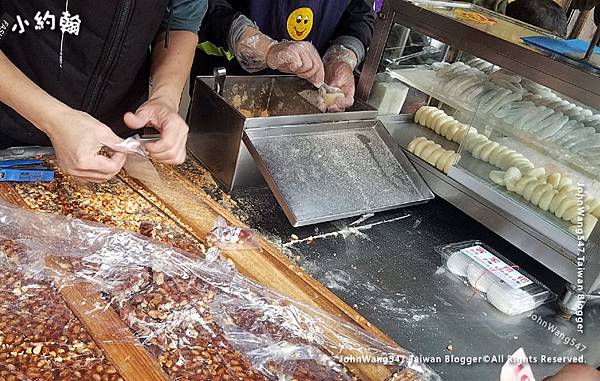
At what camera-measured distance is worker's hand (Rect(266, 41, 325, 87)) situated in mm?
1985

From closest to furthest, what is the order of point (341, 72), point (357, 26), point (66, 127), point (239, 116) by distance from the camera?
point (66, 127) → point (239, 116) → point (341, 72) → point (357, 26)

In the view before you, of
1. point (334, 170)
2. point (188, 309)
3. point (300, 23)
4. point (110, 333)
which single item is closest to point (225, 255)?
point (188, 309)

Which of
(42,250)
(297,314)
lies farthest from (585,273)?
(42,250)

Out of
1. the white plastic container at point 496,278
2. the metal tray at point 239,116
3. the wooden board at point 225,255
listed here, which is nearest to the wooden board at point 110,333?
the wooden board at point 225,255

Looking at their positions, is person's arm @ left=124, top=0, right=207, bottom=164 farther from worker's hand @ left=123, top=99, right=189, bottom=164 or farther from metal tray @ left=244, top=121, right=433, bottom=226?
metal tray @ left=244, top=121, right=433, bottom=226

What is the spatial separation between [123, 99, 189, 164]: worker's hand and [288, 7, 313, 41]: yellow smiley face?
0.95 metres

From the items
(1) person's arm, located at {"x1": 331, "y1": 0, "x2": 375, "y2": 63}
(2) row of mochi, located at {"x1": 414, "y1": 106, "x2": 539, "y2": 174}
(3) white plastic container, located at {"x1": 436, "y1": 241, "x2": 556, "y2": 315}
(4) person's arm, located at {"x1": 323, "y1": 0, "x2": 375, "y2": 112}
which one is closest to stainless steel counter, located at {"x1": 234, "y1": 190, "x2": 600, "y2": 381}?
(3) white plastic container, located at {"x1": 436, "y1": 241, "x2": 556, "y2": 315}

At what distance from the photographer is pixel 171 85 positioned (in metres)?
1.67

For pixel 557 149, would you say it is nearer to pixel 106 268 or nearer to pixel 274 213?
pixel 274 213

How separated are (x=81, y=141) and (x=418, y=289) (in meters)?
0.95

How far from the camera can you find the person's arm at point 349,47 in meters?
2.20

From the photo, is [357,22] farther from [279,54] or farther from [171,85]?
[171,85]

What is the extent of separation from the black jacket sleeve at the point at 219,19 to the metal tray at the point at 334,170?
26.5 inches

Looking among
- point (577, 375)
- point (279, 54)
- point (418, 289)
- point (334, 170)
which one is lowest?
point (418, 289)
